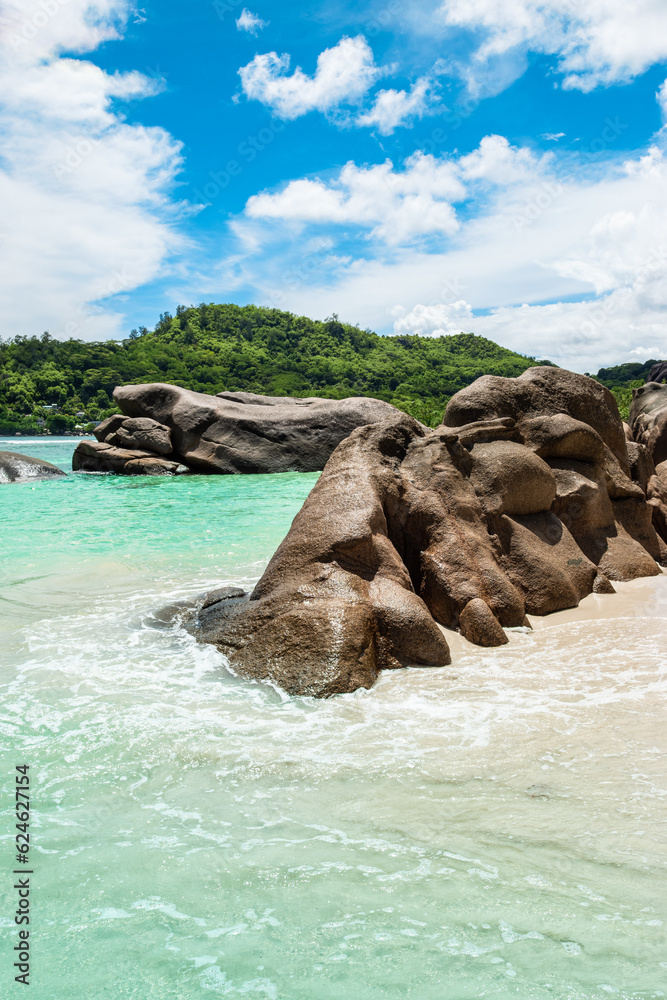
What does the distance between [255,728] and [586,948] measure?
1829mm

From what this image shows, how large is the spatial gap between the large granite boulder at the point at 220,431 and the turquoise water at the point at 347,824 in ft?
53.1

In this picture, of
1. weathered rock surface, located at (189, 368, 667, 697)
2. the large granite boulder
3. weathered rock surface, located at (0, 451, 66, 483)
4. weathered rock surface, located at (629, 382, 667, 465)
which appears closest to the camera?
weathered rock surface, located at (189, 368, 667, 697)

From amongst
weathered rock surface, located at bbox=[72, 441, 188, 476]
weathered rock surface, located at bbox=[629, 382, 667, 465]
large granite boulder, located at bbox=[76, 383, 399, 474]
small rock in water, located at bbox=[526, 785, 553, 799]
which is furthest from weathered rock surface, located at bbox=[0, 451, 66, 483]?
small rock in water, located at bbox=[526, 785, 553, 799]

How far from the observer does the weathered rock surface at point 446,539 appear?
4141mm

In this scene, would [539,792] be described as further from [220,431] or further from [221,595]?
[220,431]

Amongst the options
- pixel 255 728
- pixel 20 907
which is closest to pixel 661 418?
pixel 255 728

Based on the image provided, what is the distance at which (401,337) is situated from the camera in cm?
7588

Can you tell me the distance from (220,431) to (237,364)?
4263 cm

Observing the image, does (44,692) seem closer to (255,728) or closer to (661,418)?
(255,728)

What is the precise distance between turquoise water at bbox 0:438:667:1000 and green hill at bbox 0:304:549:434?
48.2 metres

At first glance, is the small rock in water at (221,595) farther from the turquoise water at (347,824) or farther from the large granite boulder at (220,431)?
the large granite boulder at (220,431)

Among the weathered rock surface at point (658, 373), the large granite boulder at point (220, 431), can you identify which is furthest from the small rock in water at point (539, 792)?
the weathered rock surface at point (658, 373)

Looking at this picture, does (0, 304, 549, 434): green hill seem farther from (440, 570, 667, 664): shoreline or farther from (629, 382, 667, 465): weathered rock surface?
(440, 570, 667, 664): shoreline

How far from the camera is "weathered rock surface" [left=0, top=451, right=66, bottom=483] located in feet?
62.8
